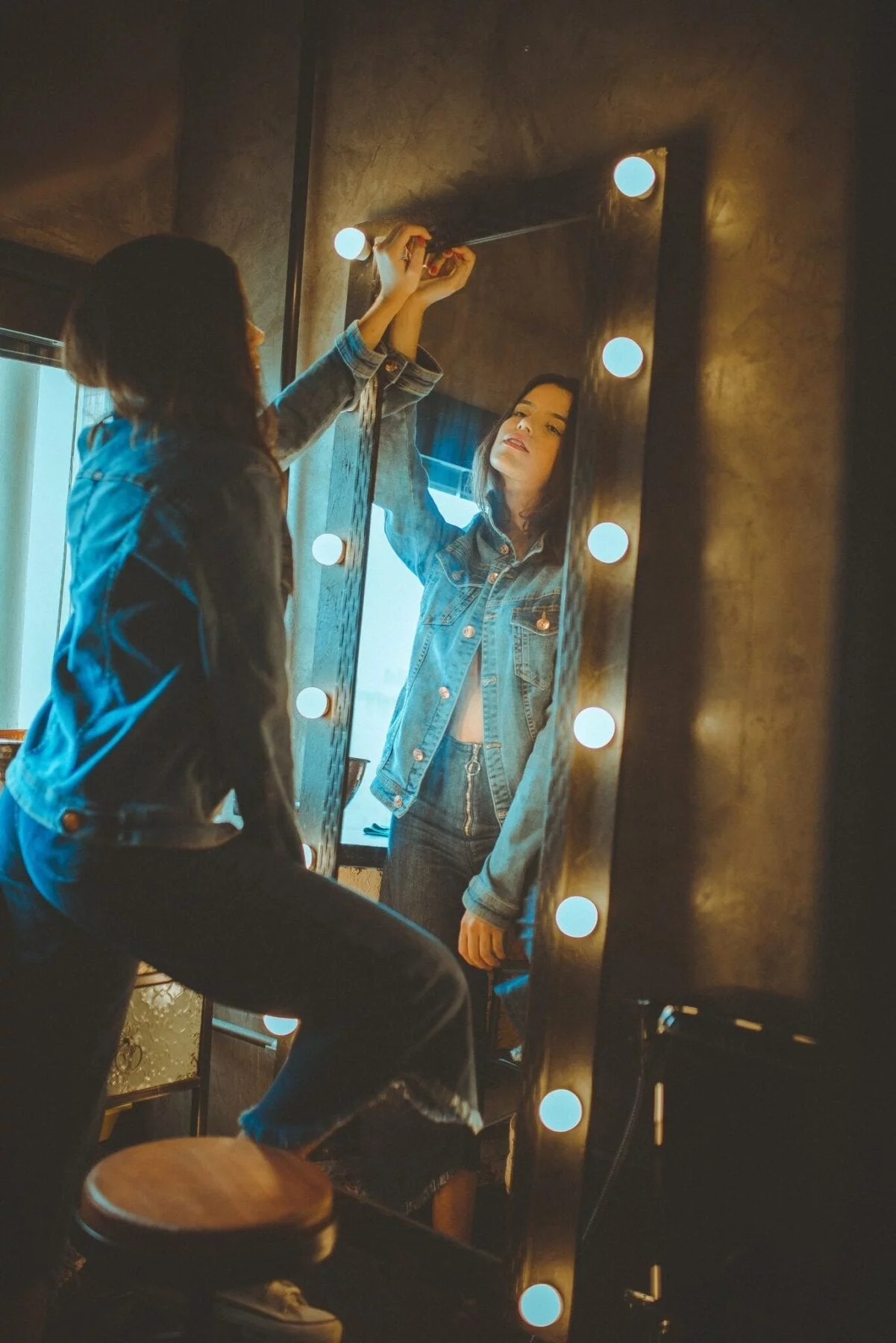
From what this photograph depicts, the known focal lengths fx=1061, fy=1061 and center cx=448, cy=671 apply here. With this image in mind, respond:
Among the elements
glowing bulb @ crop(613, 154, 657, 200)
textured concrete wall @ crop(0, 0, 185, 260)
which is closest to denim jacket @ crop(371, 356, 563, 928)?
glowing bulb @ crop(613, 154, 657, 200)

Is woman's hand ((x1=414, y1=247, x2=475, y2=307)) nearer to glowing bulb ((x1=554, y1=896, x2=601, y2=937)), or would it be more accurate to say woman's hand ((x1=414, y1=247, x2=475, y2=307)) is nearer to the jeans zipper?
the jeans zipper

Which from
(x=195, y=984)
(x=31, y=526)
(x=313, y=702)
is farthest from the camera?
(x=31, y=526)

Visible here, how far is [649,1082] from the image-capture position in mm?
1673

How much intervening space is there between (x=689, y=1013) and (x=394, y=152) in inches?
68.6

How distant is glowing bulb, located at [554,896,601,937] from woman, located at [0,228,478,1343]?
442 mm

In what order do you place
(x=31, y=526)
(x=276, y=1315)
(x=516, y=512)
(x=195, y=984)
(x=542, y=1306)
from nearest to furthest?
(x=195, y=984) < (x=276, y=1315) < (x=542, y=1306) < (x=516, y=512) < (x=31, y=526)

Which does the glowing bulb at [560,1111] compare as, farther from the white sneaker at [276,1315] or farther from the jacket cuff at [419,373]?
the jacket cuff at [419,373]

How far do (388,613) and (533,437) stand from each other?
433 millimetres

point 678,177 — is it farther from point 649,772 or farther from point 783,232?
point 649,772

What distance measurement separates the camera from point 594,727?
5.45ft

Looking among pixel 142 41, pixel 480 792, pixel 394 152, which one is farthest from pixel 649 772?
pixel 142 41

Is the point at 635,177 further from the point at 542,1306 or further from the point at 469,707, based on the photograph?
the point at 542,1306

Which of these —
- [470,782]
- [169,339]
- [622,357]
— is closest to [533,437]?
[622,357]

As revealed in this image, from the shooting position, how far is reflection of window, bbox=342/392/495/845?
1.94 meters
